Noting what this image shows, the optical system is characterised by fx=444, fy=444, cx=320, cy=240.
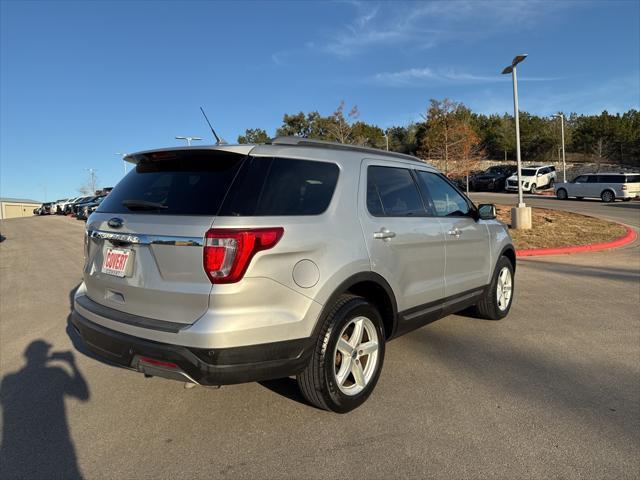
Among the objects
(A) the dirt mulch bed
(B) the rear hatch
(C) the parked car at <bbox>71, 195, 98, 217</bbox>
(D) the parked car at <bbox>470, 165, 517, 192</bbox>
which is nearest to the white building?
(C) the parked car at <bbox>71, 195, 98, 217</bbox>

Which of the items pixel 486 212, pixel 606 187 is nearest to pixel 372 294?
pixel 486 212

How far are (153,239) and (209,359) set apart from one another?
0.81 meters

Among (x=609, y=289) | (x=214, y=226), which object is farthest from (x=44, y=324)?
(x=609, y=289)

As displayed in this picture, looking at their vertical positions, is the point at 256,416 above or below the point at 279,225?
below

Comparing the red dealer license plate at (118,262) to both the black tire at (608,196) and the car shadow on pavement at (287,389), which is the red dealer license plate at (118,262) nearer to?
the car shadow on pavement at (287,389)

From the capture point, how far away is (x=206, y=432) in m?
2.99

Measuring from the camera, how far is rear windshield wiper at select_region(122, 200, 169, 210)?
114 inches

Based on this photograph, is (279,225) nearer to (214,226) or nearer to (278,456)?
(214,226)

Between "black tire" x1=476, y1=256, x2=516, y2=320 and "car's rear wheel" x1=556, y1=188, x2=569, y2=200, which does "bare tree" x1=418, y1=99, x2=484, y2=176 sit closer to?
"car's rear wheel" x1=556, y1=188, x2=569, y2=200

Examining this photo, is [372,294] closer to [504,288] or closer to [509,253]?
A: [504,288]

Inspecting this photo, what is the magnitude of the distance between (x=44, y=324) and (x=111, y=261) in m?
3.38

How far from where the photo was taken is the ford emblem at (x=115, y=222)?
2949 mm

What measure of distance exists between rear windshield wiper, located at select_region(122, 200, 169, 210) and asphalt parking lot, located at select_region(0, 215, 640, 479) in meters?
1.51

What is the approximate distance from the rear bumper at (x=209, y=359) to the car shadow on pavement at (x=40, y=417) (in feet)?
2.14
